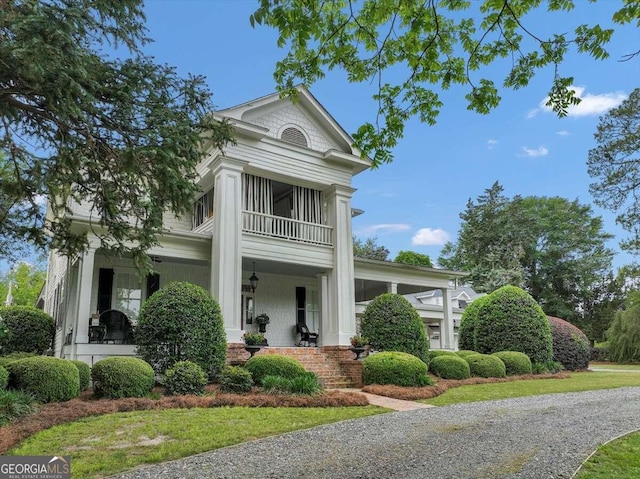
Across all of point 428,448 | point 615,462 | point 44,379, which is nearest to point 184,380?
point 44,379

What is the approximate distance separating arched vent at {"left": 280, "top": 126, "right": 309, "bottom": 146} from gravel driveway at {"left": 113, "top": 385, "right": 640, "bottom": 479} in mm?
9885

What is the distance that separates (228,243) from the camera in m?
13.7

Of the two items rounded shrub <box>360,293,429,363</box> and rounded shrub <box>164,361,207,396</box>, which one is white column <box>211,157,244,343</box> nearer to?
rounded shrub <box>164,361,207,396</box>

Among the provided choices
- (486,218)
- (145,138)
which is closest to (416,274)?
(145,138)

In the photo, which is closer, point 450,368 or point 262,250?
point 450,368

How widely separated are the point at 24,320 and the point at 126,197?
8.28m

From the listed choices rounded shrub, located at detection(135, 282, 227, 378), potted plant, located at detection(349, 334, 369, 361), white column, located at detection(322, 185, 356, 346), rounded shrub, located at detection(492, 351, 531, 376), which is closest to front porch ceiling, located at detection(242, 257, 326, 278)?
white column, located at detection(322, 185, 356, 346)

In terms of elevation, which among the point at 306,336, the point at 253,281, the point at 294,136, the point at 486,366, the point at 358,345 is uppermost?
the point at 294,136

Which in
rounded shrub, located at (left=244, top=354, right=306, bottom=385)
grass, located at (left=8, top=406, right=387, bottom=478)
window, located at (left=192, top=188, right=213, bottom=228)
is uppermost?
window, located at (left=192, top=188, right=213, bottom=228)

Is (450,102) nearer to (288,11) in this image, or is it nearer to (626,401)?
(288,11)

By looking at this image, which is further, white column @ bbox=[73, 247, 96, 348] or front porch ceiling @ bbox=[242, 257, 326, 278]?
front porch ceiling @ bbox=[242, 257, 326, 278]

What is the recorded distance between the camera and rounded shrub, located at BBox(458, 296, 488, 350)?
61.3 feet

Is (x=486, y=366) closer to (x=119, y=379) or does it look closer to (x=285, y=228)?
(x=285, y=228)

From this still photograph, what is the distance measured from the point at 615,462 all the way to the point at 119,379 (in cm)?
784
